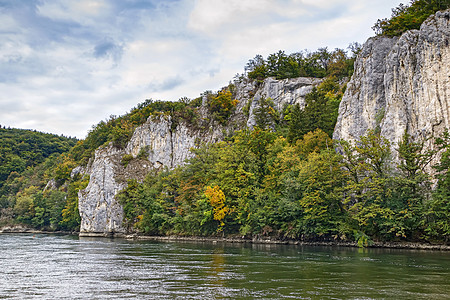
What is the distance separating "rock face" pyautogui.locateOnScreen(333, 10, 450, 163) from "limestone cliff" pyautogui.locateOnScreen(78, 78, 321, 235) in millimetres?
27083

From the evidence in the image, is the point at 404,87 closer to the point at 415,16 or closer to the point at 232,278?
the point at 415,16

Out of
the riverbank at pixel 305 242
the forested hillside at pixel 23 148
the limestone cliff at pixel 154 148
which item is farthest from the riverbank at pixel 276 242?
the forested hillside at pixel 23 148

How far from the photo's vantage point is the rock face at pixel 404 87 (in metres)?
43.4

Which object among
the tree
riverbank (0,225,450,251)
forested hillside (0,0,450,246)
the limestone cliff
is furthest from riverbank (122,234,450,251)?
the tree

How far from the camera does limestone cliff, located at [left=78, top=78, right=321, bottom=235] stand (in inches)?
3243

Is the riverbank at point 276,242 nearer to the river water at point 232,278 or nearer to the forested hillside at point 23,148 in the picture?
the river water at point 232,278

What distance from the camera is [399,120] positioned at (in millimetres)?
46844

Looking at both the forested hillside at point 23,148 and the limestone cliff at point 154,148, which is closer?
the limestone cliff at point 154,148

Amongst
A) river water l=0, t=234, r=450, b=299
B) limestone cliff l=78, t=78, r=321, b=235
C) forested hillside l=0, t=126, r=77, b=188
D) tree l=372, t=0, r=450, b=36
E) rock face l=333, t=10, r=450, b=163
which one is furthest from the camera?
forested hillside l=0, t=126, r=77, b=188

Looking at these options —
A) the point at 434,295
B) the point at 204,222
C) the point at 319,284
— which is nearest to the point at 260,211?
the point at 204,222

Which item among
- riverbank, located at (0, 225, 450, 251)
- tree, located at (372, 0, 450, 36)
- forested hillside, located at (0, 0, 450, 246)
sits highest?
tree, located at (372, 0, 450, 36)

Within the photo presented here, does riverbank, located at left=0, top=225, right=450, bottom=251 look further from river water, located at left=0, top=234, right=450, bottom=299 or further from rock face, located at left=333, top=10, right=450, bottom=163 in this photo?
rock face, located at left=333, top=10, right=450, bottom=163

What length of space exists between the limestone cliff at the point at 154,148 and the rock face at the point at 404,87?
1066 inches

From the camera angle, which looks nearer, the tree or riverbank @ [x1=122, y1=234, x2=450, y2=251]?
riverbank @ [x1=122, y1=234, x2=450, y2=251]
